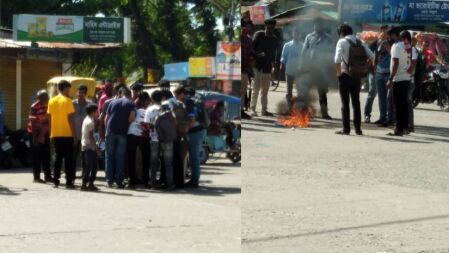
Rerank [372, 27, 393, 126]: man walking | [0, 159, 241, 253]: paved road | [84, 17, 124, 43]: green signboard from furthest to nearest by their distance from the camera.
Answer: [0, 159, 241, 253]: paved road
[372, 27, 393, 126]: man walking
[84, 17, 124, 43]: green signboard

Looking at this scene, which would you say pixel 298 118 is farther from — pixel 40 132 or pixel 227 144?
pixel 40 132

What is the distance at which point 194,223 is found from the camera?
5.91 m

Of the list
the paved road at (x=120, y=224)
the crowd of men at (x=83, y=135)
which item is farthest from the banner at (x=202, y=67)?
the crowd of men at (x=83, y=135)

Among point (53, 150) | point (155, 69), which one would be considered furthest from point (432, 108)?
point (155, 69)

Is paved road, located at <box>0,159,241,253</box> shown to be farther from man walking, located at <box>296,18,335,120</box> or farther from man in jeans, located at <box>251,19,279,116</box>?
man in jeans, located at <box>251,19,279,116</box>

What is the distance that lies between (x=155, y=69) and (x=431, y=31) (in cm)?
77

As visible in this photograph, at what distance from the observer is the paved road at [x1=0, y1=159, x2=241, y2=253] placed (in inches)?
204

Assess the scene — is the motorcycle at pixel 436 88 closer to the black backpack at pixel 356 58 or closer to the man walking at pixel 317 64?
the black backpack at pixel 356 58

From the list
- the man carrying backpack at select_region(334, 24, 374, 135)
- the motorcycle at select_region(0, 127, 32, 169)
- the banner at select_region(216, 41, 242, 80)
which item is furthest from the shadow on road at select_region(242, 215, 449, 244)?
the motorcycle at select_region(0, 127, 32, 169)

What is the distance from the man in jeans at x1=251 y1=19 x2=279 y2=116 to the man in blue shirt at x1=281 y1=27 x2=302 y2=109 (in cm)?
3

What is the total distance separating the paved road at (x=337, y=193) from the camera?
3715mm

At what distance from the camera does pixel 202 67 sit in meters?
1.97

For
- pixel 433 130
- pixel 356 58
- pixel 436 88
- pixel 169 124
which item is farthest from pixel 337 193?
pixel 436 88

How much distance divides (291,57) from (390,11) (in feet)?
0.78
